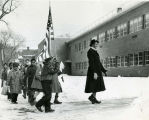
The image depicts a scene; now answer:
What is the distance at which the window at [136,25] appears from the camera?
26.5 meters

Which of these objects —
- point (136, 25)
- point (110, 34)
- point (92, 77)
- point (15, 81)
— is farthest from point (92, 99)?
point (110, 34)

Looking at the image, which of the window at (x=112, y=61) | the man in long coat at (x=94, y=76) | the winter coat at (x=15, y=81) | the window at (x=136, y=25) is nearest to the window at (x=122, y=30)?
the window at (x=136, y=25)

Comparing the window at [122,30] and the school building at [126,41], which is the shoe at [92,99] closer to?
the school building at [126,41]

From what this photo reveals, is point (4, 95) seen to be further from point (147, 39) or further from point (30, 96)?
point (147, 39)

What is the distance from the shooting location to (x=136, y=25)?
27219mm

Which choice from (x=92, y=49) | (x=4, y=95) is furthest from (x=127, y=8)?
(x=92, y=49)

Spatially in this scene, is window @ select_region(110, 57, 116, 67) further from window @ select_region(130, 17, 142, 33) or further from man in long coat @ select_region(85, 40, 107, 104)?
man in long coat @ select_region(85, 40, 107, 104)

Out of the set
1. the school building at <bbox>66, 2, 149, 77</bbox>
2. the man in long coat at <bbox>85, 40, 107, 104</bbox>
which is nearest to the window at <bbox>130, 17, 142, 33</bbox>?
the school building at <bbox>66, 2, 149, 77</bbox>

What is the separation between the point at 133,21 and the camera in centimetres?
2780

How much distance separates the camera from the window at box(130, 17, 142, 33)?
87.0 feet

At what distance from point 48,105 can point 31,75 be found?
10.4 ft

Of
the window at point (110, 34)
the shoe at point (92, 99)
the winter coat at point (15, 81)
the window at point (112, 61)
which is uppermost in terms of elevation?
the window at point (110, 34)

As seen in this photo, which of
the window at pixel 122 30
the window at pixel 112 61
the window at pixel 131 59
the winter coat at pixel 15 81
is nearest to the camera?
the winter coat at pixel 15 81

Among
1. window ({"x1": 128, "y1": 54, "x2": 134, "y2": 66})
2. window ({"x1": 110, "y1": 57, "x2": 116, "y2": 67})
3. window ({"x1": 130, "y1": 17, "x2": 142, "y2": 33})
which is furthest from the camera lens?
window ({"x1": 110, "y1": 57, "x2": 116, "y2": 67})
